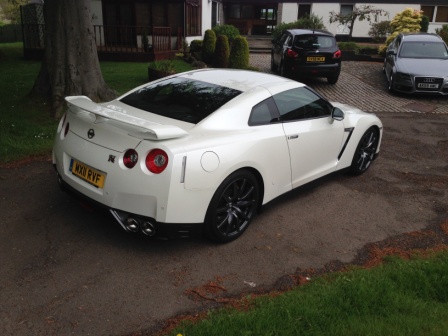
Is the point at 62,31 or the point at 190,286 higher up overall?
the point at 62,31

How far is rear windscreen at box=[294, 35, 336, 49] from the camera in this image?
13.6 m

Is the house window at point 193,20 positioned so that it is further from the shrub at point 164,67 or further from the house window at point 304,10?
the house window at point 304,10

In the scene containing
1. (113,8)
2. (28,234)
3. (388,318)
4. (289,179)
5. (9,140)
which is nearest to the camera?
(388,318)

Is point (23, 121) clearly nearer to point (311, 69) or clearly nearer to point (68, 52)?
point (68, 52)

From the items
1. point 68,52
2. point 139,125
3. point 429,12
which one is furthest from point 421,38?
point 429,12

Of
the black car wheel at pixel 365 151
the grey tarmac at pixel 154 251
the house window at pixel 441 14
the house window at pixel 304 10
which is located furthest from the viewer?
the house window at pixel 304 10

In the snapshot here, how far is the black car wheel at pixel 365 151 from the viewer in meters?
5.98

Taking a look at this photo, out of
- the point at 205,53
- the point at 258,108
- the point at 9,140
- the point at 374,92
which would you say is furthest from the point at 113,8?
the point at 258,108

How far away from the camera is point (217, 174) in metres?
3.72

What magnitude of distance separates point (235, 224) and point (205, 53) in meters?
15.6

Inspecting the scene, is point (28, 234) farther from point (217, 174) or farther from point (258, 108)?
point (258, 108)

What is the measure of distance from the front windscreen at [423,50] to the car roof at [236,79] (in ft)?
32.4

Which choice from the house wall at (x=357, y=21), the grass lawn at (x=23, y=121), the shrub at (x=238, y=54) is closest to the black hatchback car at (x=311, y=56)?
the shrub at (x=238, y=54)

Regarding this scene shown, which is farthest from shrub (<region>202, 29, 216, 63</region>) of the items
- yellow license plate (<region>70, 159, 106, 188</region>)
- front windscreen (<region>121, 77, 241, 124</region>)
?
yellow license plate (<region>70, 159, 106, 188</region>)
